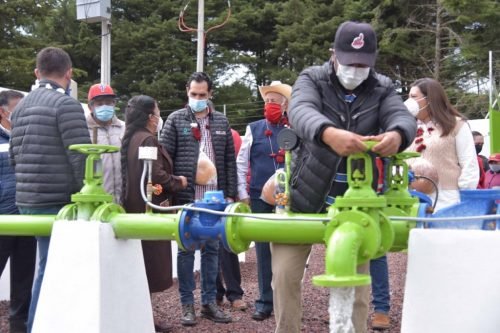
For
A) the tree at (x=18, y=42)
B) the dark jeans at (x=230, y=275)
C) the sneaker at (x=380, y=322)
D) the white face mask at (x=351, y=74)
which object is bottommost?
the sneaker at (x=380, y=322)

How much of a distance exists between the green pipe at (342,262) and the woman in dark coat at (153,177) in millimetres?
2492

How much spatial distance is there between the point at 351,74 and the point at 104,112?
8.45 ft

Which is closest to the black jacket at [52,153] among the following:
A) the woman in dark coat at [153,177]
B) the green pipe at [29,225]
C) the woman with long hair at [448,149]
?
the green pipe at [29,225]

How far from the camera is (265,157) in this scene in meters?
5.48

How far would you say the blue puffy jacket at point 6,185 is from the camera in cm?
496

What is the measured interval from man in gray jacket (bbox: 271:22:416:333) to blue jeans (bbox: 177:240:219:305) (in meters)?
1.88

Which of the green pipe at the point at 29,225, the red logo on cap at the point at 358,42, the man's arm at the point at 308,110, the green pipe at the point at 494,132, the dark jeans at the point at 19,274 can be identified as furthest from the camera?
the green pipe at the point at 494,132

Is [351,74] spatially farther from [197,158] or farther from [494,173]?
[494,173]

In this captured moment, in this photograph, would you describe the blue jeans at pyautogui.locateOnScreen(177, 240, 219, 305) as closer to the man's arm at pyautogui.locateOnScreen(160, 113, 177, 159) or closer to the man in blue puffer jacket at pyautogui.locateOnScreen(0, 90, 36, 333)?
the man's arm at pyautogui.locateOnScreen(160, 113, 177, 159)

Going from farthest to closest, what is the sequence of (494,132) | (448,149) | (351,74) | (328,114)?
1. (494,132)
2. (448,149)
3. (328,114)
4. (351,74)

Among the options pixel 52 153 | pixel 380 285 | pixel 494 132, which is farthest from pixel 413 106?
pixel 494 132

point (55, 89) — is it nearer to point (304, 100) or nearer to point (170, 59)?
point (304, 100)

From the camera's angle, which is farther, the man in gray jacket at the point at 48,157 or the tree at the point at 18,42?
the tree at the point at 18,42

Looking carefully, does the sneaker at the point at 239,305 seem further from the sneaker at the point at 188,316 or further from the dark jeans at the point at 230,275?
the sneaker at the point at 188,316
